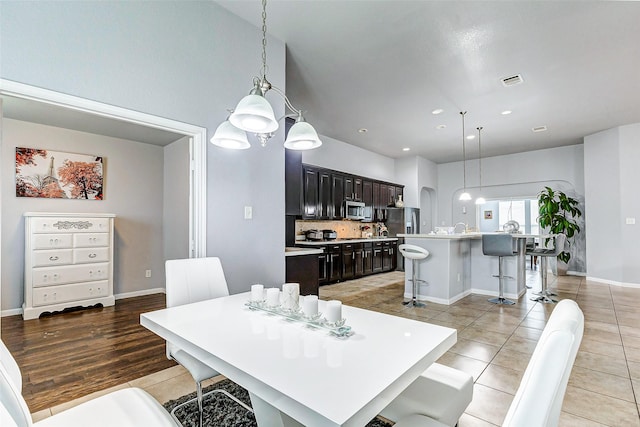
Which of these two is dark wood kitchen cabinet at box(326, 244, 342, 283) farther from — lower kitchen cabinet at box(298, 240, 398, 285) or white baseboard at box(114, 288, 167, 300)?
white baseboard at box(114, 288, 167, 300)

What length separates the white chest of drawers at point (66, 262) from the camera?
3.94 meters

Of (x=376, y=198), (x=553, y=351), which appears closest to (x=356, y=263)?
(x=376, y=198)

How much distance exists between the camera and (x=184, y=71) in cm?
246

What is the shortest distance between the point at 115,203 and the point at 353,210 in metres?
4.61

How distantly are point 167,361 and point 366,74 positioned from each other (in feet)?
12.6

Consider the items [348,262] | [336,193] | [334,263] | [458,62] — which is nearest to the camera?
[458,62]

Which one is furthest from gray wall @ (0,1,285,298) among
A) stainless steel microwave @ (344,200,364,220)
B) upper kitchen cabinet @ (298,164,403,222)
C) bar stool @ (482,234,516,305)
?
stainless steel microwave @ (344,200,364,220)

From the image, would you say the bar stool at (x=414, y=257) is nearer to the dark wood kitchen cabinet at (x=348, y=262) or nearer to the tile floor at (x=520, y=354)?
the tile floor at (x=520, y=354)

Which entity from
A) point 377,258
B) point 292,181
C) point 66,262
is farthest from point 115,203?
point 377,258

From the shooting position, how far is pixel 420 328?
1352 millimetres

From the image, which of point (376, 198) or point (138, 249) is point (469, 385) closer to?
point (138, 249)

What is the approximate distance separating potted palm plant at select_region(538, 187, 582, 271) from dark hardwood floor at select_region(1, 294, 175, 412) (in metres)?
7.89

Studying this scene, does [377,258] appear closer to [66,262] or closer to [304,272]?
[304,272]

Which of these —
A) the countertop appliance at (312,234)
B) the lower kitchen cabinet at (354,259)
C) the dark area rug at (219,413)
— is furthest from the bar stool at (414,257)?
the dark area rug at (219,413)
